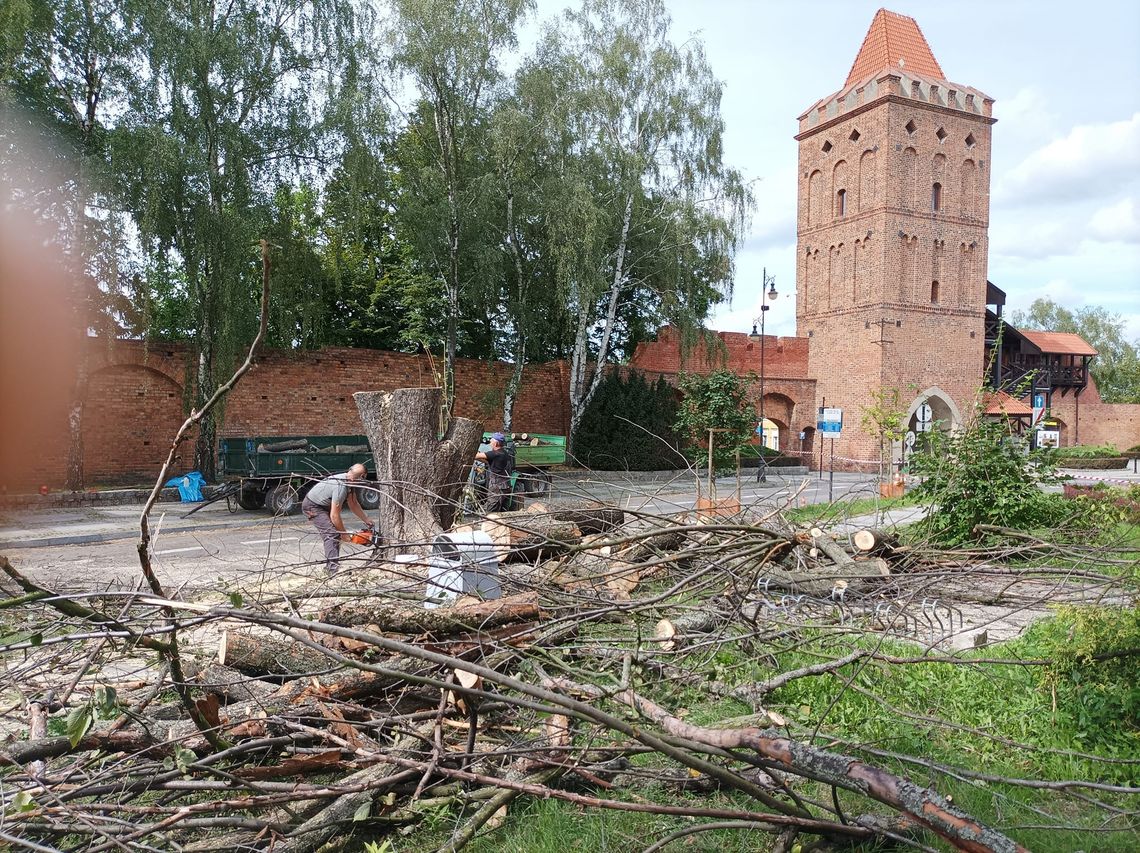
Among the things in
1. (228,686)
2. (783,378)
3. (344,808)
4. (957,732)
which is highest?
(783,378)

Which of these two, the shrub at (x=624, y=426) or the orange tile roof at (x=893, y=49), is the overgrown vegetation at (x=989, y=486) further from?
the orange tile roof at (x=893, y=49)

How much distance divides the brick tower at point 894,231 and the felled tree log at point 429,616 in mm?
26897

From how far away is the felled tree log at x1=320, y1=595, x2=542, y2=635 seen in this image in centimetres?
359

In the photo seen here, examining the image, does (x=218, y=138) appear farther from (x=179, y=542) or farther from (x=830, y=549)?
(x=830, y=549)

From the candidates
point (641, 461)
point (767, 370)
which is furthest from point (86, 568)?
point (767, 370)

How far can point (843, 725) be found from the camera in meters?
3.88

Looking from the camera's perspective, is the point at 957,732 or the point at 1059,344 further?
the point at 1059,344

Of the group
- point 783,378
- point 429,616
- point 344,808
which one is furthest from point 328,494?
point 783,378

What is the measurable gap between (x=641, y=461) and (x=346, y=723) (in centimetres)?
1982

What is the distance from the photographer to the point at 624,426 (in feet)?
75.4

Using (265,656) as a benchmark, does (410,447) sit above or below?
above

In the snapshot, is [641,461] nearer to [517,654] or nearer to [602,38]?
[602,38]

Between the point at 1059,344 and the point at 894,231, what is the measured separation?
18.0 meters

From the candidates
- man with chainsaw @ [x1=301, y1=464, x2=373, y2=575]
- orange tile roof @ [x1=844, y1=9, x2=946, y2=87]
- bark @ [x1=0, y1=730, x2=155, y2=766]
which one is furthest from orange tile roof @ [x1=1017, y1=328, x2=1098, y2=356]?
bark @ [x1=0, y1=730, x2=155, y2=766]
